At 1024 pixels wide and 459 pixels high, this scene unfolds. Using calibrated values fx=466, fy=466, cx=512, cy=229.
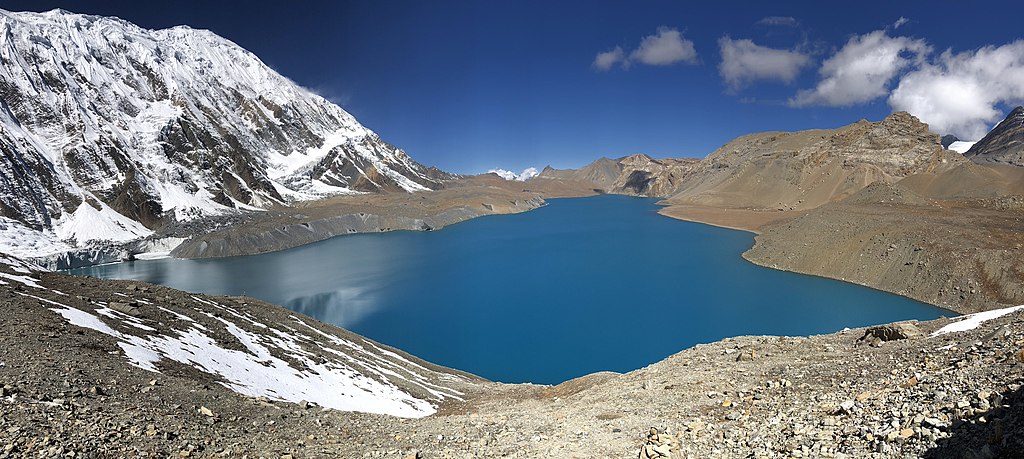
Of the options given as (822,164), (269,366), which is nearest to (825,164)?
(822,164)

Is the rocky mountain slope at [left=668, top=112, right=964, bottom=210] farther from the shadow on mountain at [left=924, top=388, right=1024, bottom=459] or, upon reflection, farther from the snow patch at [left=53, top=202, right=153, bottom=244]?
the snow patch at [left=53, top=202, right=153, bottom=244]

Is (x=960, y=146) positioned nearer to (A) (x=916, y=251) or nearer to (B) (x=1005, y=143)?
(B) (x=1005, y=143)

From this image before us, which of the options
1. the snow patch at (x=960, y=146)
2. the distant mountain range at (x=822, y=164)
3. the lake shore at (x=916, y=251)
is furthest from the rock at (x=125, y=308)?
the snow patch at (x=960, y=146)

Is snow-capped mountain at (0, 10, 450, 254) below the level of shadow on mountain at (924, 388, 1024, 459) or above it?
above

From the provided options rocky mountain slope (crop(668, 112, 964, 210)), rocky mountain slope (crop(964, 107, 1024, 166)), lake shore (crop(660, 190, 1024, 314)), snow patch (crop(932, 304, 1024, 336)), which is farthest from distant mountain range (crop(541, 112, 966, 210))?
snow patch (crop(932, 304, 1024, 336))

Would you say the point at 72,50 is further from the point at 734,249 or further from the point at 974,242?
the point at 974,242

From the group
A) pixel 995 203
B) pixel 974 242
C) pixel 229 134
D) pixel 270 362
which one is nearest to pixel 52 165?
pixel 229 134
